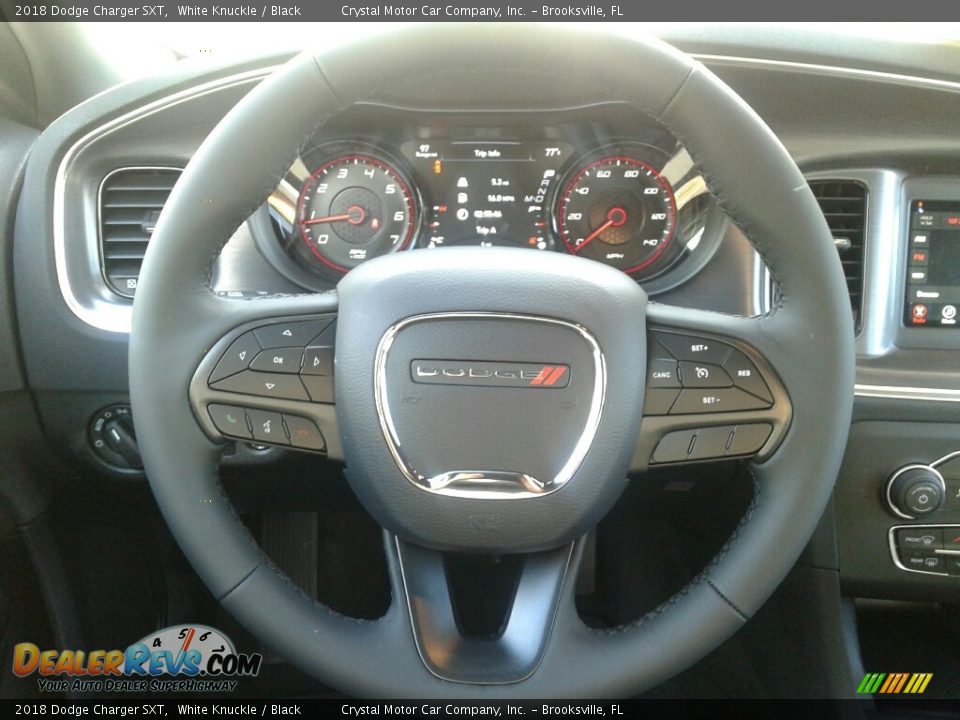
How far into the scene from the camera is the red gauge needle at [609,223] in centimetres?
132

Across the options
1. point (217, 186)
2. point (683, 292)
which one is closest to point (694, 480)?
point (683, 292)

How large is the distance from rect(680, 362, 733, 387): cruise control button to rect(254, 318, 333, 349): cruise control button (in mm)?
385

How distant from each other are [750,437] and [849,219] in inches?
21.4

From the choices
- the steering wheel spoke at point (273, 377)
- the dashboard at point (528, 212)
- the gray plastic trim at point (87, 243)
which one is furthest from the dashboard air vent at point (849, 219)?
the gray plastic trim at point (87, 243)

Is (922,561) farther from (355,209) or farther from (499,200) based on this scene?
(355,209)

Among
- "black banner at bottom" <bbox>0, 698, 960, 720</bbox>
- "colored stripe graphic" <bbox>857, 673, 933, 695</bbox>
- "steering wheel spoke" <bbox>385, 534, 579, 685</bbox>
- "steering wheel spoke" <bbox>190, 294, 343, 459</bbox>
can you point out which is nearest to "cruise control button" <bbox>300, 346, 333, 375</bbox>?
"steering wheel spoke" <bbox>190, 294, 343, 459</bbox>

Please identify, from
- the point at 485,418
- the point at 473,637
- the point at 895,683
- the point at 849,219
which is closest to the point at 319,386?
the point at 485,418

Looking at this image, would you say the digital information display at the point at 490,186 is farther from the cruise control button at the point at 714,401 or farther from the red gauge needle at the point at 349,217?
the cruise control button at the point at 714,401

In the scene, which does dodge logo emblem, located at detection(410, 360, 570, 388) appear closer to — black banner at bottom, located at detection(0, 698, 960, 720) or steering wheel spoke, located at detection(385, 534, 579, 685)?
steering wheel spoke, located at detection(385, 534, 579, 685)

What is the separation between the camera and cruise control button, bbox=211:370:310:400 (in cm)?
95

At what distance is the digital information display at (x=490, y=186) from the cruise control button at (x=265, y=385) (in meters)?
0.45

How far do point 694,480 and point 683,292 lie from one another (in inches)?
10.9
